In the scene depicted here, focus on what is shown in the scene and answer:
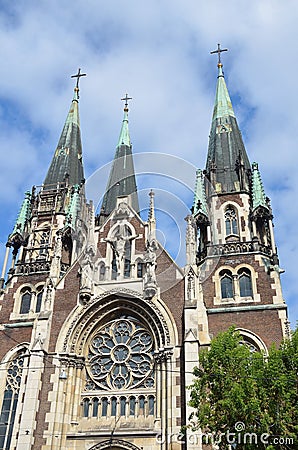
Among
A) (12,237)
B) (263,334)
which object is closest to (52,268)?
(12,237)

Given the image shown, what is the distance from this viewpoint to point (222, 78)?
4053cm

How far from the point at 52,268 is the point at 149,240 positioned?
5358 mm

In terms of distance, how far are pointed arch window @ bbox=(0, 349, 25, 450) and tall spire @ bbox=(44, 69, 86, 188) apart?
14.1 metres

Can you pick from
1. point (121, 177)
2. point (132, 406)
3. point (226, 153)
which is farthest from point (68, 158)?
point (132, 406)

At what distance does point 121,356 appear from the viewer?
23234 millimetres

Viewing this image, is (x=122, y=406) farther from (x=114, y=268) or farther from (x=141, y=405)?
(x=114, y=268)

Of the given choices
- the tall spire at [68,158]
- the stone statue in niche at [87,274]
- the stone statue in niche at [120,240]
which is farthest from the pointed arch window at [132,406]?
the tall spire at [68,158]

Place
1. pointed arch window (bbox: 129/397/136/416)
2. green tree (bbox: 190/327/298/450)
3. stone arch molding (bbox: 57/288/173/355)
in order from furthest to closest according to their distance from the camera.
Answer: stone arch molding (bbox: 57/288/173/355) < pointed arch window (bbox: 129/397/136/416) < green tree (bbox: 190/327/298/450)

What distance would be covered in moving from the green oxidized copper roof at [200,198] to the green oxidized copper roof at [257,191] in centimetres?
293

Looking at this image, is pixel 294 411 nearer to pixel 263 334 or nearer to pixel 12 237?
pixel 263 334

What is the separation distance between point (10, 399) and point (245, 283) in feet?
43.4

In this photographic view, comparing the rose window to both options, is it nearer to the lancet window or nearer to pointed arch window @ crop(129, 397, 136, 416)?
the lancet window

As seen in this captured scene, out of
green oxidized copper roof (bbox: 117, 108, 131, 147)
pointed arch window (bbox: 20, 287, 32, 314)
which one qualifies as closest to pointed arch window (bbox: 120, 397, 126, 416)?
pointed arch window (bbox: 20, 287, 32, 314)

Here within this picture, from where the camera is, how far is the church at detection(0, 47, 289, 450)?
21.2 meters
